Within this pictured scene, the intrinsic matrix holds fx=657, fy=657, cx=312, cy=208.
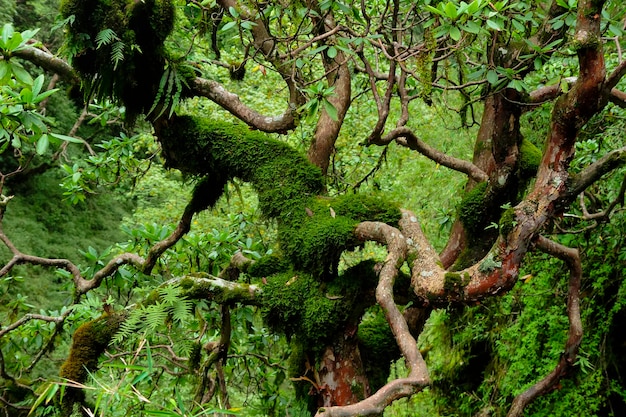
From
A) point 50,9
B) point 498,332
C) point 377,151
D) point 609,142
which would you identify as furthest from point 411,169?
point 50,9

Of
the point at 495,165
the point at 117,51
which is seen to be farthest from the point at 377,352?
the point at 117,51

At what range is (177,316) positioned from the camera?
9.96 ft

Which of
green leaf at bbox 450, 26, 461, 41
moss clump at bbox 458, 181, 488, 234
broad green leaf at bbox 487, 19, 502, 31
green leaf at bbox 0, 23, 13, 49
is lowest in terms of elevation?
green leaf at bbox 0, 23, 13, 49

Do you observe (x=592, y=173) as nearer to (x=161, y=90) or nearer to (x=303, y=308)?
(x=303, y=308)

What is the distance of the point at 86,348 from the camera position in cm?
388

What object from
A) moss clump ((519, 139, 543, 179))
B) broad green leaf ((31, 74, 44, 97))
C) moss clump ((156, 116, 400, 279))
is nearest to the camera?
broad green leaf ((31, 74, 44, 97))

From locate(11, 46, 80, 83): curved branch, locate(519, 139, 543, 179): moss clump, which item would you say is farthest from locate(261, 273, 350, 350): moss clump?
locate(11, 46, 80, 83): curved branch

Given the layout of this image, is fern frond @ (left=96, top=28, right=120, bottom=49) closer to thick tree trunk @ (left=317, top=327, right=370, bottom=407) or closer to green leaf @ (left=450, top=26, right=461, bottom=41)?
green leaf @ (left=450, top=26, right=461, bottom=41)

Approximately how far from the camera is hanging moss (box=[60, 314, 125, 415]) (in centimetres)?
386

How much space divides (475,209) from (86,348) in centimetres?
252

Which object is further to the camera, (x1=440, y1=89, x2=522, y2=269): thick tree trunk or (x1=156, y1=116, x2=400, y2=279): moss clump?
(x1=440, y1=89, x2=522, y2=269): thick tree trunk

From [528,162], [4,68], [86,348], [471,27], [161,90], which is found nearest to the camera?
[4,68]

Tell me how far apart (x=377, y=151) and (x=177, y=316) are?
6213mm

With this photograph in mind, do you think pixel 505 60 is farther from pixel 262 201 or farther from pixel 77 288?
pixel 77 288
